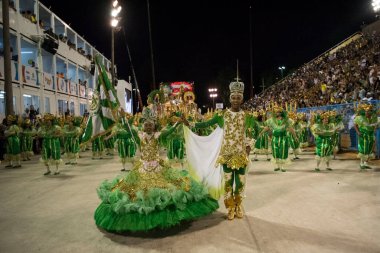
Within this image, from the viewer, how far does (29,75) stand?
71.6ft

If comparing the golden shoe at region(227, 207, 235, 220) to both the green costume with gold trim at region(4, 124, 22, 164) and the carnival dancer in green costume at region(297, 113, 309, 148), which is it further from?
the carnival dancer in green costume at region(297, 113, 309, 148)

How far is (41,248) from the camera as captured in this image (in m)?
4.64

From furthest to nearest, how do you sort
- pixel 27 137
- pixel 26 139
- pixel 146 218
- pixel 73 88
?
pixel 73 88, pixel 26 139, pixel 27 137, pixel 146 218

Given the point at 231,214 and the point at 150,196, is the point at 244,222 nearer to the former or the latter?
the point at 231,214

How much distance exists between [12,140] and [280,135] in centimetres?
971

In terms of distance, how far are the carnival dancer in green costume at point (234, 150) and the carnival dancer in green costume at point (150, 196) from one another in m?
0.38

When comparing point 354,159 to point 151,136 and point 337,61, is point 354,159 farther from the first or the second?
point 337,61

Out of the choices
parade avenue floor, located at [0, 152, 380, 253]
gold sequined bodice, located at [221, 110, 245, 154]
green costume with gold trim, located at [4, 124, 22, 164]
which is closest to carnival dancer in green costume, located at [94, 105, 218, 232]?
parade avenue floor, located at [0, 152, 380, 253]

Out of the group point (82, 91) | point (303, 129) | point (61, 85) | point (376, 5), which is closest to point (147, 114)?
point (303, 129)

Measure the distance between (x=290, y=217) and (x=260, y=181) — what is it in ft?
10.4

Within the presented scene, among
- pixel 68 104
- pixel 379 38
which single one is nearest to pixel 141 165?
pixel 379 38

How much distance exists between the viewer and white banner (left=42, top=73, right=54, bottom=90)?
2459 centimetres

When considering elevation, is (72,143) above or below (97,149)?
above

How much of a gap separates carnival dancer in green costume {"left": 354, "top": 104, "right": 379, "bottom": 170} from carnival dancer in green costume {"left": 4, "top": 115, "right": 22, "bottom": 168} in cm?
1182
